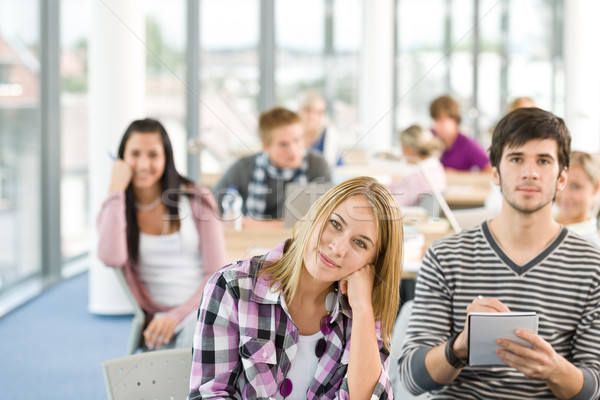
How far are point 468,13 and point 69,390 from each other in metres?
7.14

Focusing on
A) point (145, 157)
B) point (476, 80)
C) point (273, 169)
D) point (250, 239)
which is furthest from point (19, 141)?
point (476, 80)

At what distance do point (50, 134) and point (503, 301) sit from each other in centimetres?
360

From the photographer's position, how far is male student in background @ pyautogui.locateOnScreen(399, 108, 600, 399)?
64.2 inches

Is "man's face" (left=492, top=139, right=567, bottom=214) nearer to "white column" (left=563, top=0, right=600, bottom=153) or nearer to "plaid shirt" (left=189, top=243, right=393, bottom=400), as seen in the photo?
"plaid shirt" (left=189, top=243, right=393, bottom=400)

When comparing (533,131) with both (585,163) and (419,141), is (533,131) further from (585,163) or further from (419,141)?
(419,141)

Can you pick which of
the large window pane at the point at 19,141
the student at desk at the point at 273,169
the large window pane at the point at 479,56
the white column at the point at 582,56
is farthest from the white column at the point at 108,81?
the white column at the point at 582,56

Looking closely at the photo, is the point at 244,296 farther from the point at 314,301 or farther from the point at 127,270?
the point at 127,270

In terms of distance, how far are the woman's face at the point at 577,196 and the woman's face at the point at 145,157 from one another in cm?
126

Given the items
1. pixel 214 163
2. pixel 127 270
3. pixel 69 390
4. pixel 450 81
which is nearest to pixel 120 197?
pixel 127 270

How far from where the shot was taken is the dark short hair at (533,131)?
5.54ft

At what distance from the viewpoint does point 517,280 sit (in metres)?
1.66

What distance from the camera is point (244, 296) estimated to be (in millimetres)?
1396

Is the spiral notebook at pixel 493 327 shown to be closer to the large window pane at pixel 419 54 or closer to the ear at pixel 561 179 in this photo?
the ear at pixel 561 179

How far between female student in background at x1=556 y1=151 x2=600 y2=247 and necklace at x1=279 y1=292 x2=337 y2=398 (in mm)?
1299
